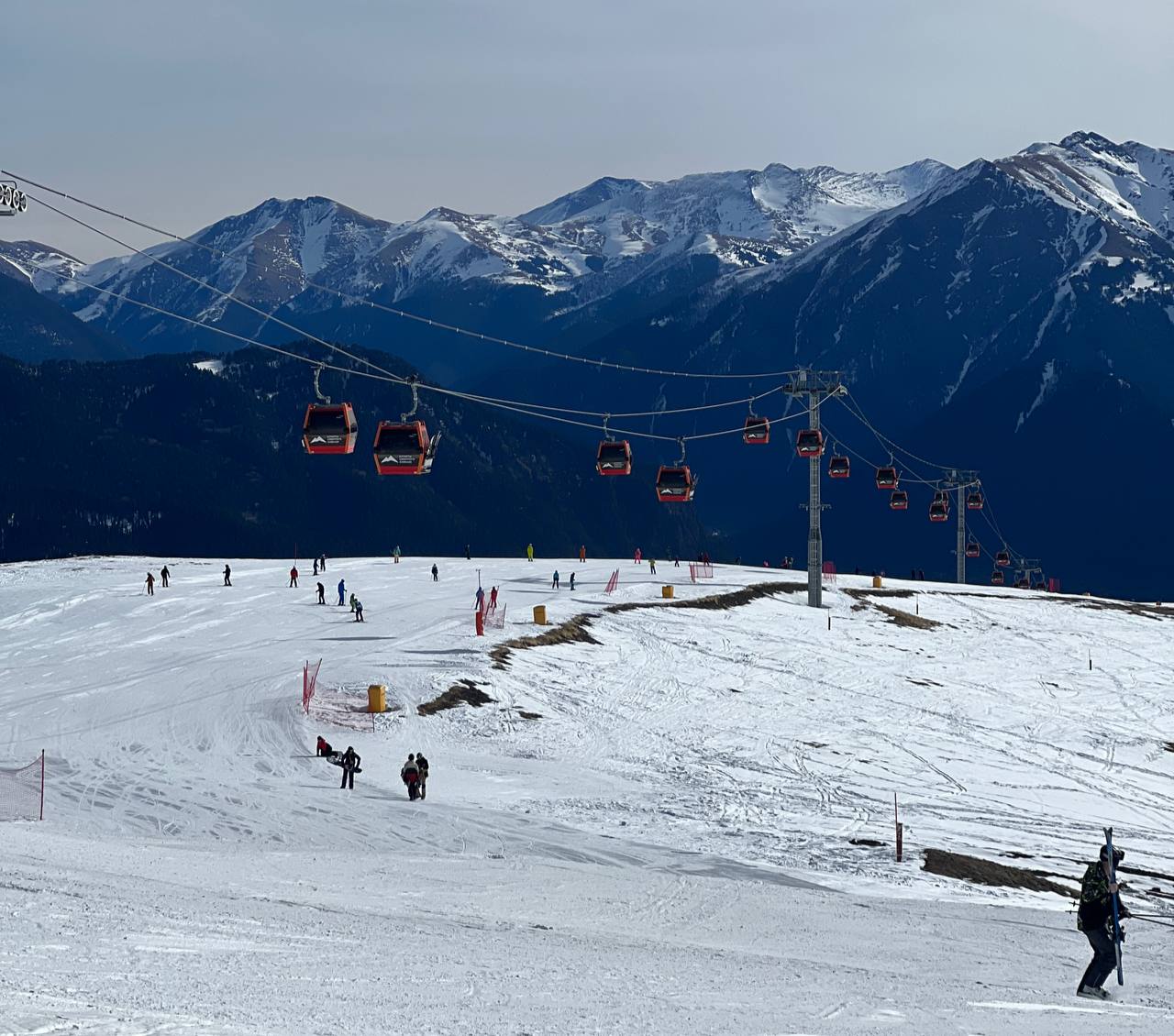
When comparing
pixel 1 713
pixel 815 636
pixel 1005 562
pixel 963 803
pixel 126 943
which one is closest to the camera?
pixel 126 943

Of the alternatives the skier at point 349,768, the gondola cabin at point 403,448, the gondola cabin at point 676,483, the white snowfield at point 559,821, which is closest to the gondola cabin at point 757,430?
the white snowfield at point 559,821

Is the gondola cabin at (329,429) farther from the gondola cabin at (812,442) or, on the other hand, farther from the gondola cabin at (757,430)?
the gondola cabin at (812,442)

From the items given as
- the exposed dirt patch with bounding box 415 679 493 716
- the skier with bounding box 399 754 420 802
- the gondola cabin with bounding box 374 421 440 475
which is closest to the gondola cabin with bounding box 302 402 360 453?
the gondola cabin with bounding box 374 421 440 475

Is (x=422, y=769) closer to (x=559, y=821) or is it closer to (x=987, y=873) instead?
(x=559, y=821)

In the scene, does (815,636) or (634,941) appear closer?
(634,941)

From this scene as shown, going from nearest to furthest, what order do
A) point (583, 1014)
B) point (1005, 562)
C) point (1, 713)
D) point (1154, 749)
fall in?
point (583, 1014) < point (1, 713) < point (1154, 749) < point (1005, 562)

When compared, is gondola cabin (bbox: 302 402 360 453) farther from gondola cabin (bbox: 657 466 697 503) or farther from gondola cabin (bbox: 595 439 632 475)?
gondola cabin (bbox: 657 466 697 503)

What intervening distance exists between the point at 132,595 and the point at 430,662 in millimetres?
23998

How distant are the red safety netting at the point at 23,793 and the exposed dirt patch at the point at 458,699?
1135 cm

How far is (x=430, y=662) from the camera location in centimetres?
4738

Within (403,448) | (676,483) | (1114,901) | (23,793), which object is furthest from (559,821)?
(676,483)

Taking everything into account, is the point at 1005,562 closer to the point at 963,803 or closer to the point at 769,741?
the point at 769,741

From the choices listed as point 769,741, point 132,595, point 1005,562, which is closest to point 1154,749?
point 769,741

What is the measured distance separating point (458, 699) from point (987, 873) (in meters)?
20.4
